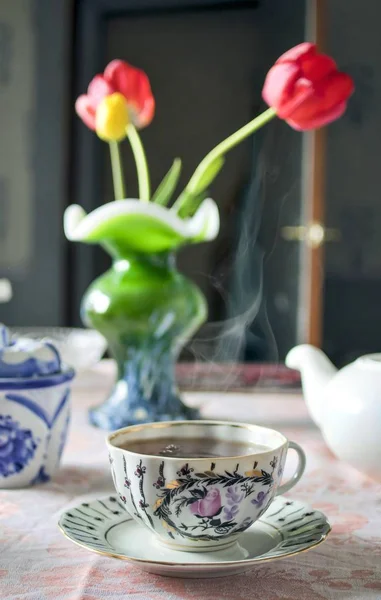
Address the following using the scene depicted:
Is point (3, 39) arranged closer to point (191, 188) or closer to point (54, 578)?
point (191, 188)

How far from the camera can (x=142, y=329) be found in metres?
0.84

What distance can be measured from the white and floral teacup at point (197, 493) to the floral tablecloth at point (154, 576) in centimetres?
3

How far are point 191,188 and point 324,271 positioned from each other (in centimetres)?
242

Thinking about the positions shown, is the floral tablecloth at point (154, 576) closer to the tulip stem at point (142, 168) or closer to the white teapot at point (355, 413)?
the white teapot at point (355, 413)

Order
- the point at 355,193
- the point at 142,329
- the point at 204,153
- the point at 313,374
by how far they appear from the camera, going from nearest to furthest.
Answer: the point at 313,374
the point at 142,329
the point at 355,193
the point at 204,153

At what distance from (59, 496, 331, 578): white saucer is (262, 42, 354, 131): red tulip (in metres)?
0.44

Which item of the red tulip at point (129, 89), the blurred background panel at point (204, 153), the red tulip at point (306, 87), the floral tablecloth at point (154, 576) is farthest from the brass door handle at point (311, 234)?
the floral tablecloth at point (154, 576)

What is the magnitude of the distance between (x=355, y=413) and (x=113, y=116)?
0.47 meters

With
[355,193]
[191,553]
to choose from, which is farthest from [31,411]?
[355,193]

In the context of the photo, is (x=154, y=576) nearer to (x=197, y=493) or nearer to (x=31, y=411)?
(x=197, y=493)

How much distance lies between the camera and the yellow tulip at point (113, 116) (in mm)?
865

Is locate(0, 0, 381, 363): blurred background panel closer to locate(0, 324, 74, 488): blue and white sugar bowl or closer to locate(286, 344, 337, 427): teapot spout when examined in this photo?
locate(286, 344, 337, 427): teapot spout

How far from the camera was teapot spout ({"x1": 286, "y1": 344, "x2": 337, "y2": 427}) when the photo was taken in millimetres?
680

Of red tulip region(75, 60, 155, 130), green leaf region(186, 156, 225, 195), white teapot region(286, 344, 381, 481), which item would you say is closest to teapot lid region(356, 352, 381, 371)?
white teapot region(286, 344, 381, 481)
